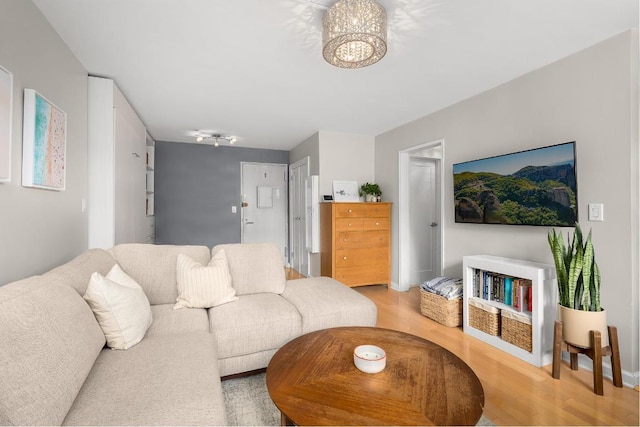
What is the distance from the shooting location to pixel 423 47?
211cm

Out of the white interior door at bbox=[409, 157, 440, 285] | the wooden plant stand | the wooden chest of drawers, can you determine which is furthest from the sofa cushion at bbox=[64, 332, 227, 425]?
the white interior door at bbox=[409, 157, 440, 285]

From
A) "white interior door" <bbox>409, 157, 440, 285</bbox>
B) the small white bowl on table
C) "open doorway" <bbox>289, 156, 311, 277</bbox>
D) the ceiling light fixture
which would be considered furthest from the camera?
"open doorway" <bbox>289, 156, 311, 277</bbox>

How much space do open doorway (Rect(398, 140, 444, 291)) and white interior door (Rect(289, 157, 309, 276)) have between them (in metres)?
1.59

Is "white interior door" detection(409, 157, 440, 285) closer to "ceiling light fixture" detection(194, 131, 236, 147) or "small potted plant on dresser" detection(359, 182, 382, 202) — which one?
"small potted plant on dresser" detection(359, 182, 382, 202)

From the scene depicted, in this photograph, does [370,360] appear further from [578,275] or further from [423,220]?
[423,220]

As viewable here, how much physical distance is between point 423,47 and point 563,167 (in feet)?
4.45

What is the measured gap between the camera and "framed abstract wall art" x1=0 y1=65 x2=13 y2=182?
54.0 inches

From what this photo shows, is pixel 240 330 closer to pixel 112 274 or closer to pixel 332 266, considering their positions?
pixel 112 274

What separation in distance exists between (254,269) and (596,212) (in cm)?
256

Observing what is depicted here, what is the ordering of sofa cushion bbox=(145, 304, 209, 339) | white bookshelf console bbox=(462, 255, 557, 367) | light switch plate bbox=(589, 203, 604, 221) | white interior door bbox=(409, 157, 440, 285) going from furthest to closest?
white interior door bbox=(409, 157, 440, 285), white bookshelf console bbox=(462, 255, 557, 367), light switch plate bbox=(589, 203, 604, 221), sofa cushion bbox=(145, 304, 209, 339)

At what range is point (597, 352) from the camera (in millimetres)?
1816

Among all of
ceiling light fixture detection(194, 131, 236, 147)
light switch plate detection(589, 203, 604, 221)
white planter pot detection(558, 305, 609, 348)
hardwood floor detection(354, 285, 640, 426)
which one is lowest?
hardwood floor detection(354, 285, 640, 426)

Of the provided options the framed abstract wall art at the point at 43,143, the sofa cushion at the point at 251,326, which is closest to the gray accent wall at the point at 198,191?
the framed abstract wall art at the point at 43,143

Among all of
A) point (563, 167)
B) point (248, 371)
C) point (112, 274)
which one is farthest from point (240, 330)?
point (563, 167)
